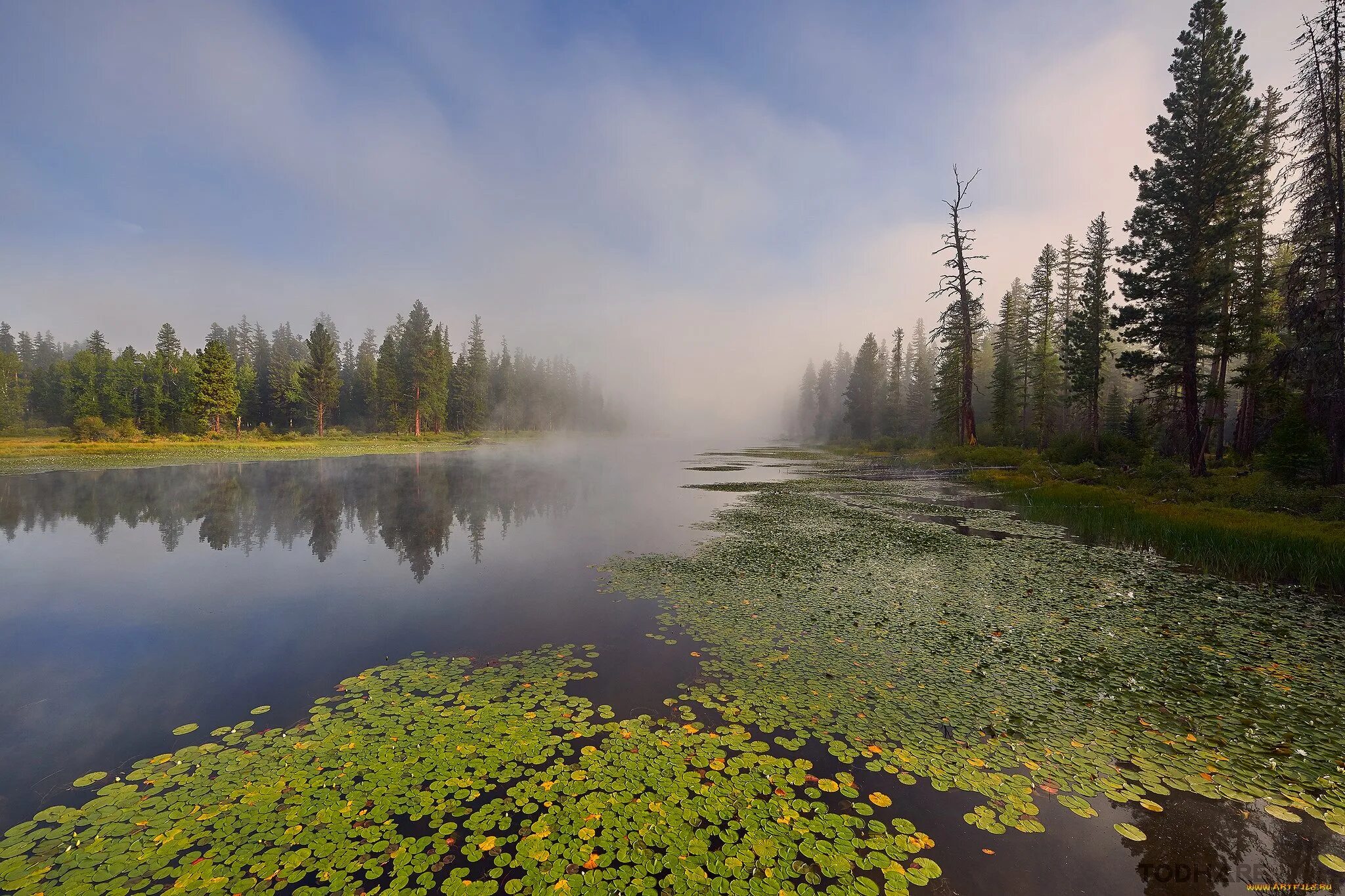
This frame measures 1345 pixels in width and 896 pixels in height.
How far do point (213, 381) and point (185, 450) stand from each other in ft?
40.2

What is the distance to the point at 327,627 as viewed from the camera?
848cm

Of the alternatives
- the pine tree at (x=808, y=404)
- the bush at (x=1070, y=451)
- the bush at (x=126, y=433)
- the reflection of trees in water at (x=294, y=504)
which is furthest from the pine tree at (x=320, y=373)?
the pine tree at (x=808, y=404)

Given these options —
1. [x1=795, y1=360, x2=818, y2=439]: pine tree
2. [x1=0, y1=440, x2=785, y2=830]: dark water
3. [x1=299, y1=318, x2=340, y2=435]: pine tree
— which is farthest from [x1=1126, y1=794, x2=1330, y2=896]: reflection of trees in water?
[x1=795, y1=360, x2=818, y2=439]: pine tree

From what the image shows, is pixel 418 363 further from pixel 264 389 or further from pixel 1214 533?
pixel 1214 533

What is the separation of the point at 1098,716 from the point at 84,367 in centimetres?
11646

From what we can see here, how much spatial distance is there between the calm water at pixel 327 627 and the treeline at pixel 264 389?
5135cm

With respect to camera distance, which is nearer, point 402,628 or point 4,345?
point 402,628

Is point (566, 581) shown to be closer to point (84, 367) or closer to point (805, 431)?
point (84, 367)

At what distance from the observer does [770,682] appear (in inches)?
266

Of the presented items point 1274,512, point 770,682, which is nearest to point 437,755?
point 770,682

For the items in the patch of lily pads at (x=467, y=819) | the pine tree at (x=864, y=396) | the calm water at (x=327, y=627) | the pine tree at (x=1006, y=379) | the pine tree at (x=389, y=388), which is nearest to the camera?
the patch of lily pads at (x=467, y=819)

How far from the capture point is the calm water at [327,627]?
4004 millimetres

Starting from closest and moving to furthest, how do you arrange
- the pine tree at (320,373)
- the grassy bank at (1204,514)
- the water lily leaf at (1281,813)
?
1. the water lily leaf at (1281,813)
2. the grassy bank at (1204,514)
3. the pine tree at (320,373)

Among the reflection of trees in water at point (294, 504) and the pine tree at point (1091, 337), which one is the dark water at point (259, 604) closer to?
the reflection of trees in water at point (294, 504)
